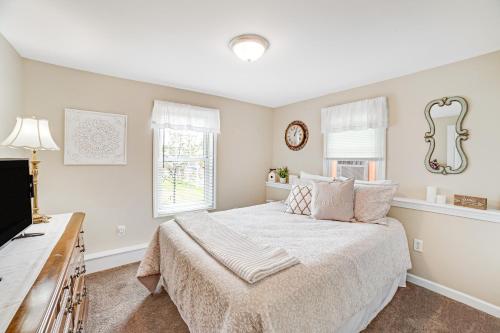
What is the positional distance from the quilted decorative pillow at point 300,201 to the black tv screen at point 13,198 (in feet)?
7.76

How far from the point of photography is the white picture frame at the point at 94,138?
2.46 m

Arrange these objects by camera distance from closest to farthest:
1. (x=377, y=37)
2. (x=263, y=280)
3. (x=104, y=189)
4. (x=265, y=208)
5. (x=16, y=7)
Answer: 1. (x=263, y=280)
2. (x=16, y=7)
3. (x=377, y=37)
4. (x=104, y=189)
5. (x=265, y=208)

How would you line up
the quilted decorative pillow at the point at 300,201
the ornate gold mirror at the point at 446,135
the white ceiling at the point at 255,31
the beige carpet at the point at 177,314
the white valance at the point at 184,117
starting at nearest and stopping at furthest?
the white ceiling at the point at 255,31, the beige carpet at the point at 177,314, the ornate gold mirror at the point at 446,135, the quilted decorative pillow at the point at 300,201, the white valance at the point at 184,117

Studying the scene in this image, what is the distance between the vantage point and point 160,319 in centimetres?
188

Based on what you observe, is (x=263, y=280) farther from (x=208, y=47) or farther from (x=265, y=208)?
(x=208, y=47)

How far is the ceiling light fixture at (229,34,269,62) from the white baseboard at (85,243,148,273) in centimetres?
262

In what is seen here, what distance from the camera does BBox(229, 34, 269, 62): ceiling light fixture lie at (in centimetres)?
182

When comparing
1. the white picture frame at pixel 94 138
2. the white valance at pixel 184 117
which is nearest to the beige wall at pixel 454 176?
the white valance at pixel 184 117

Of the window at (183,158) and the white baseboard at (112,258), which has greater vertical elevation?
the window at (183,158)

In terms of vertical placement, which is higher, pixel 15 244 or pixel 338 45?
pixel 338 45

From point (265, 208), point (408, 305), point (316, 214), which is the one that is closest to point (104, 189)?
point (265, 208)

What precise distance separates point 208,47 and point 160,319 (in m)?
2.41

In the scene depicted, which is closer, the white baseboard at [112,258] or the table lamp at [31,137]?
the table lamp at [31,137]

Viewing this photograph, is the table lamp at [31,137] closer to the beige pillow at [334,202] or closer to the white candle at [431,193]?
the beige pillow at [334,202]
